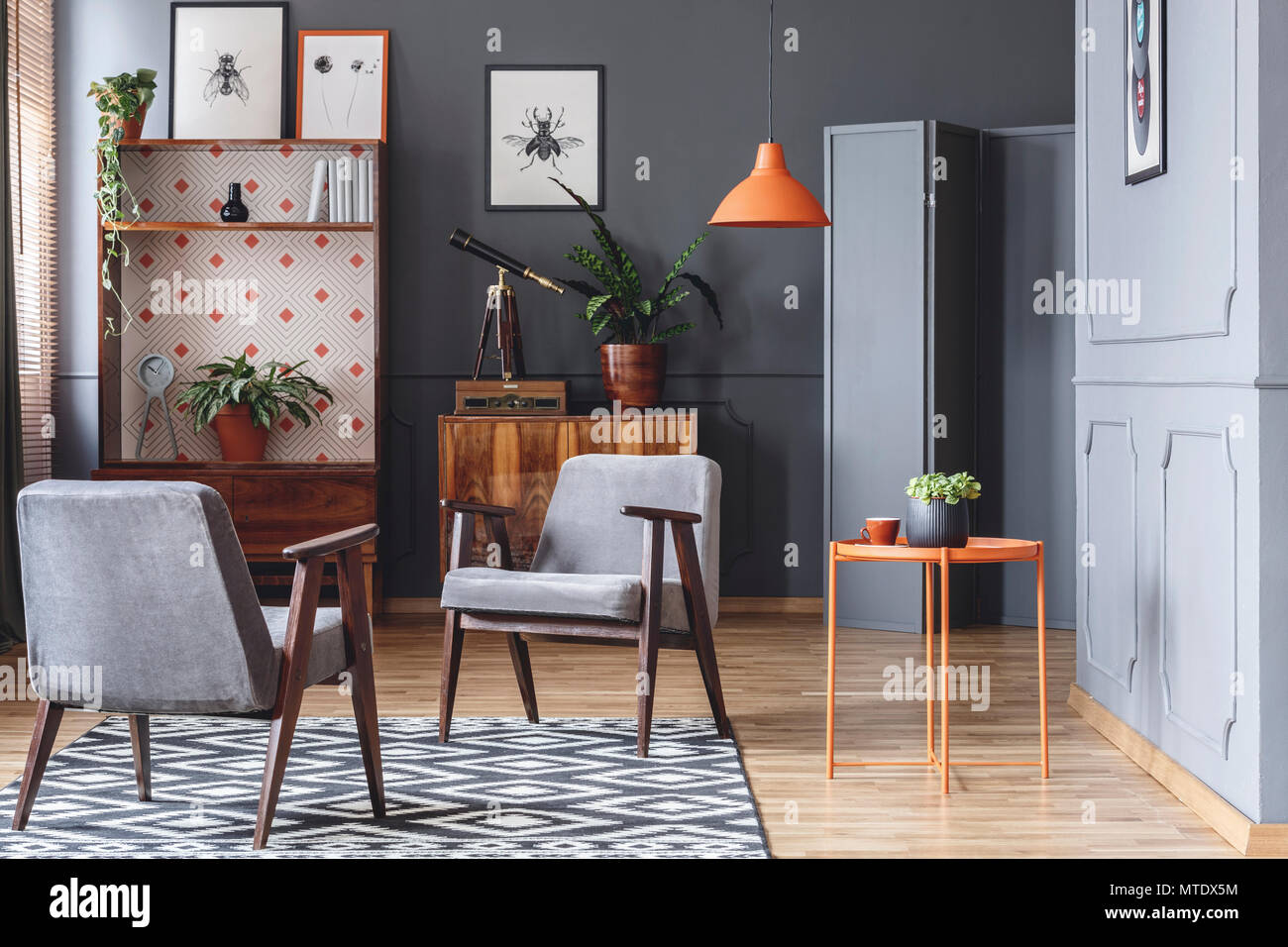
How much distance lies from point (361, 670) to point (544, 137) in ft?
11.6

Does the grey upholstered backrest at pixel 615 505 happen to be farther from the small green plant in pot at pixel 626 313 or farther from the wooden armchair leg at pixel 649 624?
the small green plant in pot at pixel 626 313

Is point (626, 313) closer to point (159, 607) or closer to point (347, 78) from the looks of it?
point (347, 78)

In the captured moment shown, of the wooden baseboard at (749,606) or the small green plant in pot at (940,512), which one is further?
the wooden baseboard at (749,606)

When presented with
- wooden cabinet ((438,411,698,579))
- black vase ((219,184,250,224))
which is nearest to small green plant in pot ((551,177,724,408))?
wooden cabinet ((438,411,698,579))

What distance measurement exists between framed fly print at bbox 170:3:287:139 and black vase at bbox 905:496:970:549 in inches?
151

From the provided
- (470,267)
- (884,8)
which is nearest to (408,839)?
(470,267)

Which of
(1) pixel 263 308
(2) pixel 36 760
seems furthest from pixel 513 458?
(2) pixel 36 760

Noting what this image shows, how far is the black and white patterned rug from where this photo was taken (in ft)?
8.70

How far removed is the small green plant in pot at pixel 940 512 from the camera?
3094mm

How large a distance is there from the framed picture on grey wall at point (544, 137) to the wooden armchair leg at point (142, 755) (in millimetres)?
3377

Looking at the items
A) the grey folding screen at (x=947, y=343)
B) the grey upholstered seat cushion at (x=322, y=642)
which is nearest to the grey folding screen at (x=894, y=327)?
the grey folding screen at (x=947, y=343)

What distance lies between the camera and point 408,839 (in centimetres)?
269

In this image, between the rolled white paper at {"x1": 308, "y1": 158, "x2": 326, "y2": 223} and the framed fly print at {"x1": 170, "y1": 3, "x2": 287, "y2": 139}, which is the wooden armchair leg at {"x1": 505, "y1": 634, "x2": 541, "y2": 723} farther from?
the framed fly print at {"x1": 170, "y1": 3, "x2": 287, "y2": 139}

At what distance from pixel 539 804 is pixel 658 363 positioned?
9.40 ft
